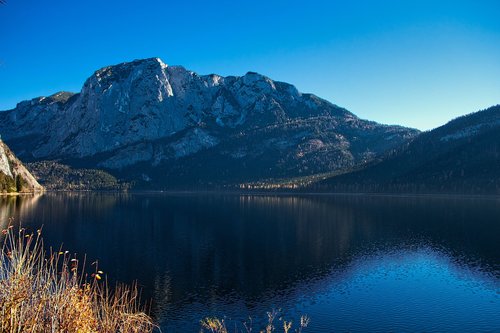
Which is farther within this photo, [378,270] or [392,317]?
[378,270]

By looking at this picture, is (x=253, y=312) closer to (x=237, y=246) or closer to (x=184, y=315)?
(x=184, y=315)

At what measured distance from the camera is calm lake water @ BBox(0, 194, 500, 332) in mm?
55625

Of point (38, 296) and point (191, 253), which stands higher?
point (38, 296)

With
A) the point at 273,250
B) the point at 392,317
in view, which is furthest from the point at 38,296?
the point at 273,250

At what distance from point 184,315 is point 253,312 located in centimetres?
980

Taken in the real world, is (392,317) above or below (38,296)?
below

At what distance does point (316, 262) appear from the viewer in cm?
8769

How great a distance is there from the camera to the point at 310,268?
8156cm

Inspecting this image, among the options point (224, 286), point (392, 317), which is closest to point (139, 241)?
point (224, 286)

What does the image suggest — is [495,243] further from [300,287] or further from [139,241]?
[139,241]

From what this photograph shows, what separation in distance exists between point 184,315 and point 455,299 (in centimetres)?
4306

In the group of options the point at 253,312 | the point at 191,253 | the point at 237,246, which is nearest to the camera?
the point at 253,312

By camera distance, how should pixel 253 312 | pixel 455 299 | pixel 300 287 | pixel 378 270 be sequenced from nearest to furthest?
pixel 253 312 → pixel 455 299 → pixel 300 287 → pixel 378 270

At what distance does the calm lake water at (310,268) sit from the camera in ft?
Answer: 182
